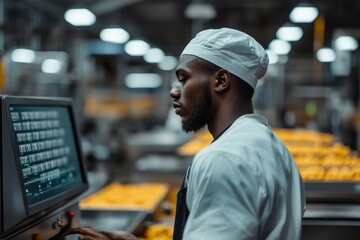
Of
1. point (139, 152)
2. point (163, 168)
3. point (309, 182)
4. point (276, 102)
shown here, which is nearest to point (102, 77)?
point (276, 102)

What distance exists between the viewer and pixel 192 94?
74.7 inches

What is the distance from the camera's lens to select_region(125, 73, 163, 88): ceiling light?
3094 centimetres

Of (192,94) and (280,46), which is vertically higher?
(280,46)

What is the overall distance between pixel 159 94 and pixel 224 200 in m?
27.7

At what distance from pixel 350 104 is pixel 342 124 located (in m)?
1.02

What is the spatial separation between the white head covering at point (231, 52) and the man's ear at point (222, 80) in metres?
0.02

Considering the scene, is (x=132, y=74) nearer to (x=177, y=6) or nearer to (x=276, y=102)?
(x=276, y=102)

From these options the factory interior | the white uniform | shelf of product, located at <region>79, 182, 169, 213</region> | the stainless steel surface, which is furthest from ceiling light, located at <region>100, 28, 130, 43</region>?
the white uniform

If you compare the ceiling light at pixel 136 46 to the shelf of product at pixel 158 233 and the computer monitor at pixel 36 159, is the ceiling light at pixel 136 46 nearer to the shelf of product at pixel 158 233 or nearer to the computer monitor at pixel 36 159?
the shelf of product at pixel 158 233

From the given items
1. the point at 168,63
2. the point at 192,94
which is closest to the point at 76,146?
the point at 192,94

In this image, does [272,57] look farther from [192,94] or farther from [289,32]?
[192,94]

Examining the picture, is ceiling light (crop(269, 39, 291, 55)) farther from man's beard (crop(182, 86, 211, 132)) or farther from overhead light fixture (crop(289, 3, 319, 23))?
man's beard (crop(182, 86, 211, 132))

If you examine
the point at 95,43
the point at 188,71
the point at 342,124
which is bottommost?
the point at 342,124

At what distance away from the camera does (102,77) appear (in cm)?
2517
